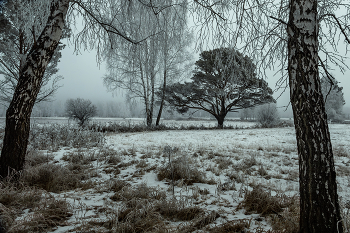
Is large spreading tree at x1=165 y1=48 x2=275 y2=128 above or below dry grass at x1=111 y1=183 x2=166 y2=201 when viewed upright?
above

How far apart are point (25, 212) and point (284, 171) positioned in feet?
14.1

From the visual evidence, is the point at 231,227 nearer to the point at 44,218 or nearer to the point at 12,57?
the point at 44,218

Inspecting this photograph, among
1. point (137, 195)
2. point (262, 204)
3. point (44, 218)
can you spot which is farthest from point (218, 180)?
point (44, 218)

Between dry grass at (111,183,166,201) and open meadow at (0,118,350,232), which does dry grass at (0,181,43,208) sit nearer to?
open meadow at (0,118,350,232)

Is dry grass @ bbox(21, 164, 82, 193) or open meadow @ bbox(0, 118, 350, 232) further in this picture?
dry grass @ bbox(21, 164, 82, 193)

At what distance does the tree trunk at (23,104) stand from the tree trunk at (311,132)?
3.19 meters

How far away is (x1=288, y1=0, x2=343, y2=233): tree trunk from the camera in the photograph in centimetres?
146

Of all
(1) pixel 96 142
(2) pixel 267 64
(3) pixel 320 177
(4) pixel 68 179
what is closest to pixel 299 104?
(3) pixel 320 177

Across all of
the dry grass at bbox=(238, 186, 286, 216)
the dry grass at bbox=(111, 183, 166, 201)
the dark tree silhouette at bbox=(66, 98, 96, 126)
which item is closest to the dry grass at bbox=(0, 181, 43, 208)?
the dry grass at bbox=(111, 183, 166, 201)

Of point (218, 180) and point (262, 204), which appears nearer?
point (262, 204)

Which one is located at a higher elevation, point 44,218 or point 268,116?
point 268,116

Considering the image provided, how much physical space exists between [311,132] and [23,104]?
3513 mm

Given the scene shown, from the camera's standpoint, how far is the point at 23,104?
2.72 m

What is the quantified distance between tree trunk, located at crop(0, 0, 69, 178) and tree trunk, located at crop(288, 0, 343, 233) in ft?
10.5
